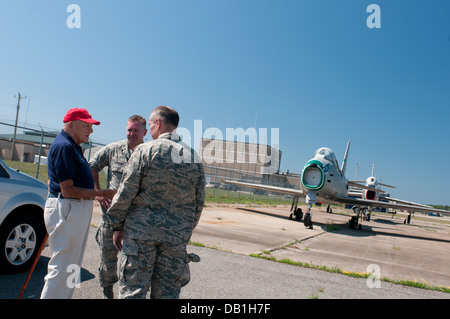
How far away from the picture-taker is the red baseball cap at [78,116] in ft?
9.73

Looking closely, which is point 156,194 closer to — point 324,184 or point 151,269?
point 151,269

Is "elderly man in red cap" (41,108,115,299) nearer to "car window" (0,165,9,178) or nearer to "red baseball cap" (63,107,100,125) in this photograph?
"red baseball cap" (63,107,100,125)

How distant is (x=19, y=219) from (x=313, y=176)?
11.2m

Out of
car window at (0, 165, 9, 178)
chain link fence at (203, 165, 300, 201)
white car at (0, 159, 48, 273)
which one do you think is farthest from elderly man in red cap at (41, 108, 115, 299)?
chain link fence at (203, 165, 300, 201)

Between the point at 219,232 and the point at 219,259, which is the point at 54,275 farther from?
the point at 219,232

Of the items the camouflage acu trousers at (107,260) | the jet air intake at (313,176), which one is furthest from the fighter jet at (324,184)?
the camouflage acu trousers at (107,260)

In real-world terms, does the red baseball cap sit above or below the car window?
above

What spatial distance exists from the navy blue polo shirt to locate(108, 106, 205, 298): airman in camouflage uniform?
1.94 feet

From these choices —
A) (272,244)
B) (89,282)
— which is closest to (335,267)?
(272,244)

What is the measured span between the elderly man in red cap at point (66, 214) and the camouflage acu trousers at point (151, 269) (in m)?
0.61

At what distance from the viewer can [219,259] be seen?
573cm

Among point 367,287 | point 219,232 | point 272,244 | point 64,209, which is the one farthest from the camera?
point 219,232

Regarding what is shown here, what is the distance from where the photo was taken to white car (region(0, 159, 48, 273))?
4004 mm
